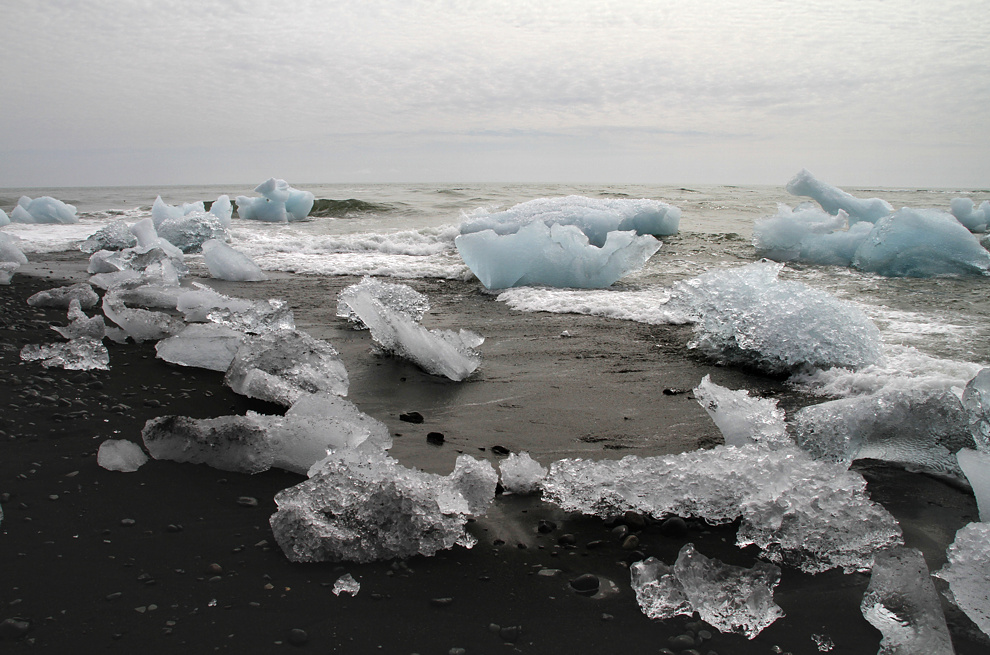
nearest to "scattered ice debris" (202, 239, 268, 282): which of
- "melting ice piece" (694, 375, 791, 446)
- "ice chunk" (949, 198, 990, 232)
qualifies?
"melting ice piece" (694, 375, 791, 446)

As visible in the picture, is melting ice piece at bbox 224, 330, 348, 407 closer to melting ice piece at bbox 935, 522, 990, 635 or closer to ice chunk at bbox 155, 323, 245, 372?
ice chunk at bbox 155, 323, 245, 372

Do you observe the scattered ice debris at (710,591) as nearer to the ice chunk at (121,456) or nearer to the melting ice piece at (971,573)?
the melting ice piece at (971,573)

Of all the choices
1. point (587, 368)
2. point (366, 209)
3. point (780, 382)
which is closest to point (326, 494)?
point (587, 368)

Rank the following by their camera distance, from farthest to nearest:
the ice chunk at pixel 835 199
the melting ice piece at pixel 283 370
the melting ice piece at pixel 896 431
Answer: the ice chunk at pixel 835 199, the melting ice piece at pixel 283 370, the melting ice piece at pixel 896 431

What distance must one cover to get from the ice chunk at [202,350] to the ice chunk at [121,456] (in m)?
0.87

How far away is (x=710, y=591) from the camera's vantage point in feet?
4.62

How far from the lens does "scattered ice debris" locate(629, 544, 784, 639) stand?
133cm

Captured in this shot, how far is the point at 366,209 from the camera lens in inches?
568

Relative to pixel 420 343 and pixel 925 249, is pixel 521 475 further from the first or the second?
pixel 925 249

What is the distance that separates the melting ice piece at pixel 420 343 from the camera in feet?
9.48

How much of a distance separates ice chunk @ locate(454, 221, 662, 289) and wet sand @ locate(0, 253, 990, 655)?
2694 mm

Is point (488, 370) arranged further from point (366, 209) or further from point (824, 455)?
point (366, 209)

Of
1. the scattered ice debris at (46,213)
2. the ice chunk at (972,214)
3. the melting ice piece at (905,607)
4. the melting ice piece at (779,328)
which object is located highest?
the ice chunk at (972,214)

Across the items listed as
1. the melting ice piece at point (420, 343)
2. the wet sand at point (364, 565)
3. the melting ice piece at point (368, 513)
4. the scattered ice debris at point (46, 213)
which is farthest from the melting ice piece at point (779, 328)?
the scattered ice debris at point (46, 213)
